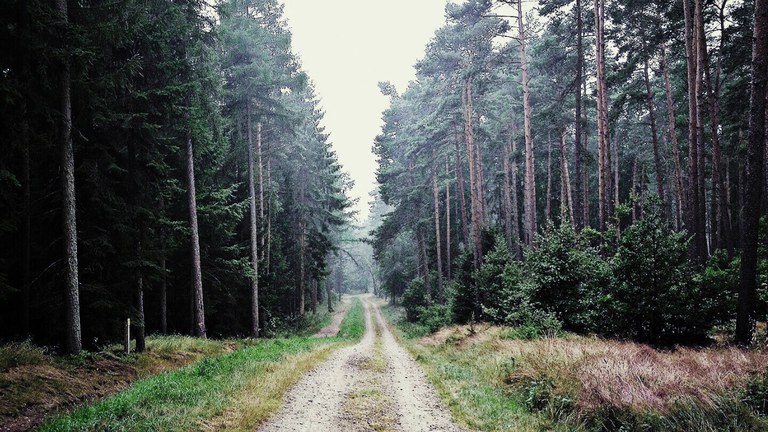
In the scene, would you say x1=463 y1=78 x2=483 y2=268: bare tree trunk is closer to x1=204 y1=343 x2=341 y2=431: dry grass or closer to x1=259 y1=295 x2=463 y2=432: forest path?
x1=259 y1=295 x2=463 y2=432: forest path

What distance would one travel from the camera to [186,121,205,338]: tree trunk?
54.7 ft

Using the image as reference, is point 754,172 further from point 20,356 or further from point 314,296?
point 314,296

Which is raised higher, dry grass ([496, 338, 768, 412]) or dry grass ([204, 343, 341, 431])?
dry grass ([496, 338, 768, 412])

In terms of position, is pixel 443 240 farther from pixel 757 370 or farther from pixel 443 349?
pixel 757 370

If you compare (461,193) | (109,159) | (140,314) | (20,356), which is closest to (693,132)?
(461,193)

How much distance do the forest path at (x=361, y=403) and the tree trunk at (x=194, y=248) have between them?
846cm

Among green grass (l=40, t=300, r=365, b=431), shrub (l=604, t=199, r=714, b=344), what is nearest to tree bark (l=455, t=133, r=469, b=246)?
shrub (l=604, t=199, r=714, b=344)

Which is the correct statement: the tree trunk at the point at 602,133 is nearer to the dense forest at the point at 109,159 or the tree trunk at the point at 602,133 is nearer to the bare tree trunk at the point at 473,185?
the bare tree trunk at the point at 473,185

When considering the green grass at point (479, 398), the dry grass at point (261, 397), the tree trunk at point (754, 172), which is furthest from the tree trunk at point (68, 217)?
the tree trunk at point (754, 172)

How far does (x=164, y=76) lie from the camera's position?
47.5 ft

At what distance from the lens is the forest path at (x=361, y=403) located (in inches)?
260

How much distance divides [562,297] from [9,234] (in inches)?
685

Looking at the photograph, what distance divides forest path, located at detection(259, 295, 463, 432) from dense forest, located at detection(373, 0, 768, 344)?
17.2ft

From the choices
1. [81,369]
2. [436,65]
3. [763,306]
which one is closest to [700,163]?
[763,306]
